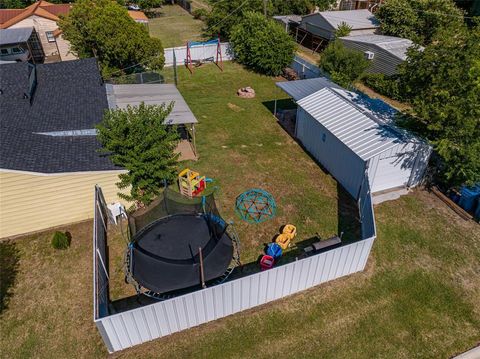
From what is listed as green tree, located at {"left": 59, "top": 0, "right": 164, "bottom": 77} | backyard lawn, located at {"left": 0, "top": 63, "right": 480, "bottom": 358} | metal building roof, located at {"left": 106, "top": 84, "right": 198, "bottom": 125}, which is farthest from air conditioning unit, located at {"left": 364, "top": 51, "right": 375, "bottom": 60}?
green tree, located at {"left": 59, "top": 0, "right": 164, "bottom": 77}

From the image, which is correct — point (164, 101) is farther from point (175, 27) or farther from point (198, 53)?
point (175, 27)

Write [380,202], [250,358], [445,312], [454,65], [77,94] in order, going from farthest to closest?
[77,94] < [380,202] < [454,65] < [445,312] < [250,358]

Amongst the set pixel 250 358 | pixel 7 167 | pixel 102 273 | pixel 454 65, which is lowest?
pixel 250 358

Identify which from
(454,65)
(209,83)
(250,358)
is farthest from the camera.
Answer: (209,83)

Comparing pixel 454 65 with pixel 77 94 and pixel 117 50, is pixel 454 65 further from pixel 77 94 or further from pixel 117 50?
pixel 117 50

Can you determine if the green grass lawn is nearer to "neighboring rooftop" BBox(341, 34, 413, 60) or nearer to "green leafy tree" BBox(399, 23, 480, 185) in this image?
"neighboring rooftop" BBox(341, 34, 413, 60)

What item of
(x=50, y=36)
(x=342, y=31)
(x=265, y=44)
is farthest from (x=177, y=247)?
(x=50, y=36)

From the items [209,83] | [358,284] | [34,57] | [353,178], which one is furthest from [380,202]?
[34,57]
